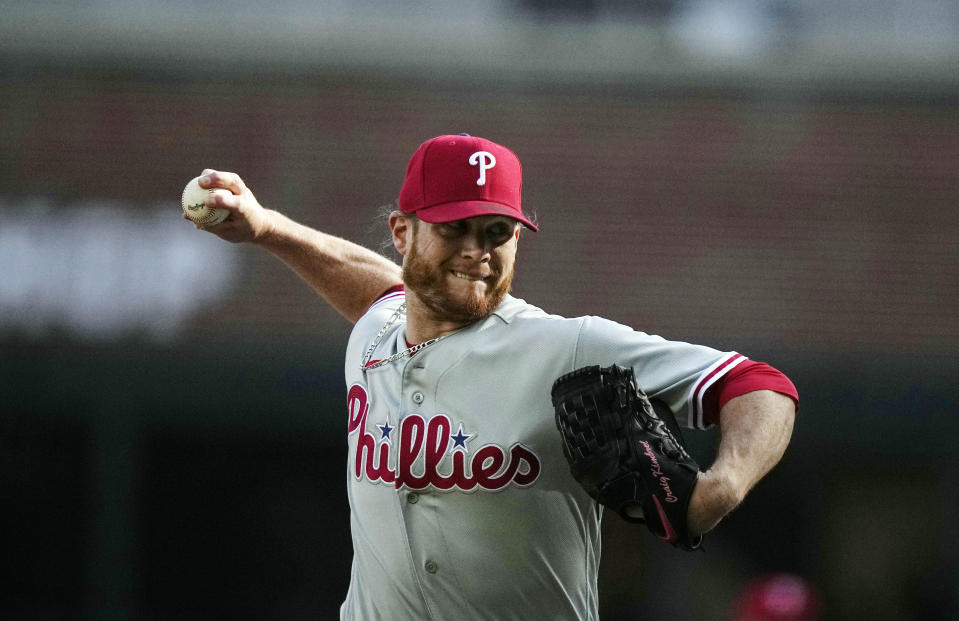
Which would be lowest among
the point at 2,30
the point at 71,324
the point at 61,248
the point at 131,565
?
the point at 131,565

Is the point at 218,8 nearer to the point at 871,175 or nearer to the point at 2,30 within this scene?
the point at 2,30

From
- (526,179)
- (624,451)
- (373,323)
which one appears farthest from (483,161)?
(526,179)

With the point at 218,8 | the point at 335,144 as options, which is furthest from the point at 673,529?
the point at 218,8

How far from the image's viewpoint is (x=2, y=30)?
8648mm

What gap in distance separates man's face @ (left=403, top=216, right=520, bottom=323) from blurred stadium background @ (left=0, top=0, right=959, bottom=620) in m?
5.77

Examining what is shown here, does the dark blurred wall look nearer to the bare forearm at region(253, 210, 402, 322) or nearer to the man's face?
the bare forearm at region(253, 210, 402, 322)

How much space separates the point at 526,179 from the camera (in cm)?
862

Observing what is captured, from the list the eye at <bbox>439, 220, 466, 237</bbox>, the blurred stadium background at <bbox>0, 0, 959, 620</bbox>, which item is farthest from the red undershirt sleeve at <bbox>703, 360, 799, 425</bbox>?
the blurred stadium background at <bbox>0, 0, 959, 620</bbox>

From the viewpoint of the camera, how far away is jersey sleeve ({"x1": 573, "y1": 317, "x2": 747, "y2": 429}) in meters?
2.46

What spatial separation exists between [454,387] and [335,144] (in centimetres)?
619

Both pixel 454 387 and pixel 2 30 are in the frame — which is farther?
pixel 2 30

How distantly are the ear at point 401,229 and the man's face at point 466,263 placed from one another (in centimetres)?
10

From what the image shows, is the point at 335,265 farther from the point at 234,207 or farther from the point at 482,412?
the point at 482,412

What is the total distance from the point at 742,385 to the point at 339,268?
1436mm
